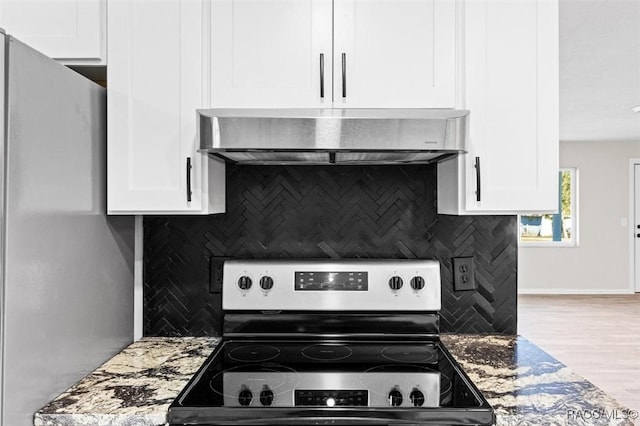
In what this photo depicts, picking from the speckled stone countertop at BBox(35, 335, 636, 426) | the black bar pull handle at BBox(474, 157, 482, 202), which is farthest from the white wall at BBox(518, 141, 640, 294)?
the black bar pull handle at BBox(474, 157, 482, 202)

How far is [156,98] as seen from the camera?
1.58 meters

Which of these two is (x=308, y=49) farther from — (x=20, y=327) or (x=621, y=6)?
(x=621, y=6)

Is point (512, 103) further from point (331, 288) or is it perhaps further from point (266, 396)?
point (266, 396)

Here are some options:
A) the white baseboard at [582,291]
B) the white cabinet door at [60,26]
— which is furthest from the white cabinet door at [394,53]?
the white baseboard at [582,291]

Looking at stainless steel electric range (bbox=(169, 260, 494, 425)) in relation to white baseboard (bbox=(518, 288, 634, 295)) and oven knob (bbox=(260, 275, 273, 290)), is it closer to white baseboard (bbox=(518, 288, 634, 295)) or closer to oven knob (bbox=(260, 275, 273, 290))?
oven knob (bbox=(260, 275, 273, 290))

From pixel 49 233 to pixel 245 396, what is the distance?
0.59m

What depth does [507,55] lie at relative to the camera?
62.3 inches

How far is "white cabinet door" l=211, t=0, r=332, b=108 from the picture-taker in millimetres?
1570

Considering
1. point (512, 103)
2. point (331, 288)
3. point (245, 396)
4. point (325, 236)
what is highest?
point (512, 103)

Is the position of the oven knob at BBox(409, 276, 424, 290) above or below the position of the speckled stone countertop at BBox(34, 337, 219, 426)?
above

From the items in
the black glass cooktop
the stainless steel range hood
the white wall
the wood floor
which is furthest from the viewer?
the white wall

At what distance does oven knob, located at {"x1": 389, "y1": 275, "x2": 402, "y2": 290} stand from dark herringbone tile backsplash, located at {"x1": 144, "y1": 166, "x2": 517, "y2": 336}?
12 centimetres

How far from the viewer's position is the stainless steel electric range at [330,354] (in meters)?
1.24

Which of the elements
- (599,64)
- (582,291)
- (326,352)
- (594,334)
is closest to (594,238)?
(582,291)
